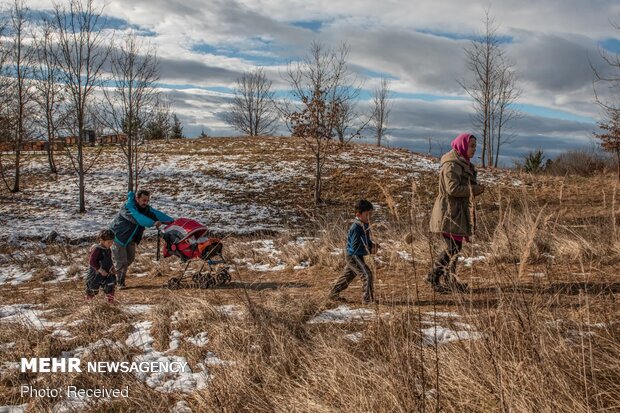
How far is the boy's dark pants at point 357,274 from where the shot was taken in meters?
5.30

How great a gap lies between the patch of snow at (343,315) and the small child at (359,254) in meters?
0.29

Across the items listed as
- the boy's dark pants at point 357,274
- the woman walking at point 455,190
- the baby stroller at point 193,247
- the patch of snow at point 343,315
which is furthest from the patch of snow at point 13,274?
the woman walking at point 455,190

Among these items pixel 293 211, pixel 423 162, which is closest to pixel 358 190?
pixel 293 211

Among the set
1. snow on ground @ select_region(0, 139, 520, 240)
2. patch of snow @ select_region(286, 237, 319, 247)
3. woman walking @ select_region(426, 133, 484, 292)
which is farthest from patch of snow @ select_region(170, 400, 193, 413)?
snow on ground @ select_region(0, 139, 520, 240)

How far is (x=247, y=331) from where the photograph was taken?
4137mm

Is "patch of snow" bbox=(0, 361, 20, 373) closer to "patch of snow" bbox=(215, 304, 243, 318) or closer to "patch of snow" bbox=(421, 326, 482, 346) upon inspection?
"patch of snow" bbox=(215, 304, 243, 318)

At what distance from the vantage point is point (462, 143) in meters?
5.34

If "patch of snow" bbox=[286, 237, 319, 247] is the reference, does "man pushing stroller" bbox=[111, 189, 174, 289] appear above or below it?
above

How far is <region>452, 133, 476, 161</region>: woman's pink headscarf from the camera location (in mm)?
5328

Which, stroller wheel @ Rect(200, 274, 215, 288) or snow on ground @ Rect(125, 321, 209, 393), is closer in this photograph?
snow on ground @ Rect(125, 321, 209, 393)

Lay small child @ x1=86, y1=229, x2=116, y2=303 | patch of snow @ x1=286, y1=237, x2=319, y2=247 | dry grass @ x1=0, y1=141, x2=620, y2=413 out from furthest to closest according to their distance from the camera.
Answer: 1. patch of snow @ x1=286, y1=237, x2=319, y2=247
2. small child @ x1=86, y1=229, x2=116, y2=303
3. dry grass @ x1=0, y1=141, x2=620, y2=413

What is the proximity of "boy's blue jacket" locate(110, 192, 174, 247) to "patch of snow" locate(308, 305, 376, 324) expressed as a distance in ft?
11.7

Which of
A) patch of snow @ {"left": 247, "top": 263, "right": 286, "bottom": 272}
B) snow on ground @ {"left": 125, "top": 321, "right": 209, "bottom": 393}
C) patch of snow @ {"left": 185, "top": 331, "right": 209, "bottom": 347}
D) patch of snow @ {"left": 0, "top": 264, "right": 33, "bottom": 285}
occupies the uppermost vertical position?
patch of snow @ {"left": 185, "top": 331, "right": 209, "bottom": 347}

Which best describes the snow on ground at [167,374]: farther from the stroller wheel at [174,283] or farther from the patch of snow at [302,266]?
the patch of snow at [302,266]
